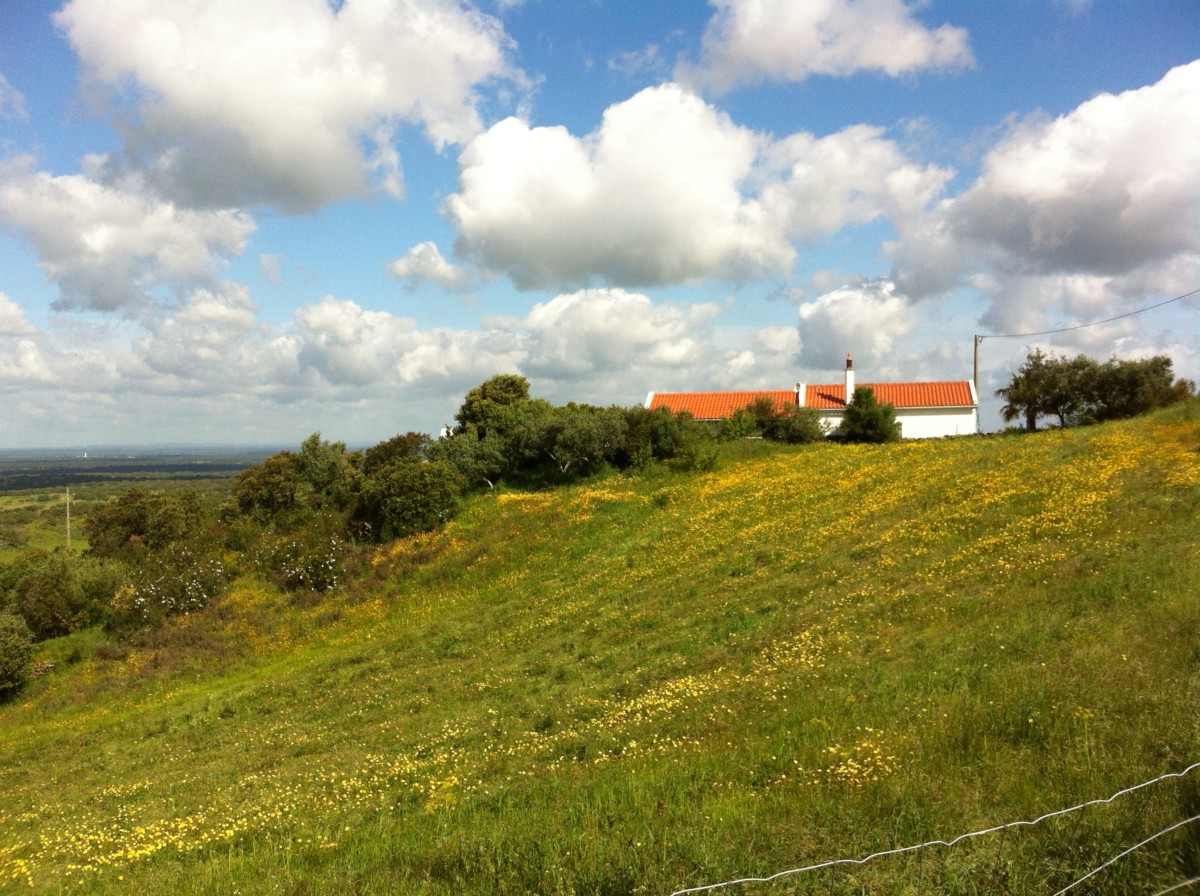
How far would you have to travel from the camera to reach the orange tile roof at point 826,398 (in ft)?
195

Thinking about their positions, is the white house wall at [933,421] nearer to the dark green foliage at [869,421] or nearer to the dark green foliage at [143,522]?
the dark green foliage at [869,421]

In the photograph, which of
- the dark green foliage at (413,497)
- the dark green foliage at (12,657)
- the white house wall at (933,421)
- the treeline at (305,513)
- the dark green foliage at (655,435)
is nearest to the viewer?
the dark green foliage at (12,657)

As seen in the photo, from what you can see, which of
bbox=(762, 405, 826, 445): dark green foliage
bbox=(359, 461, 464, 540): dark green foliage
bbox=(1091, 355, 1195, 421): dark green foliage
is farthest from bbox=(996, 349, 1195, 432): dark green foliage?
bbox=(359, 461, 464, 540): dark green foliage

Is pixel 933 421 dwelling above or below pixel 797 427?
above

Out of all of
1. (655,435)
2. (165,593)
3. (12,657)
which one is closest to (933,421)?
(655,435)

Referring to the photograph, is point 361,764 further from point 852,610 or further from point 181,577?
point 181,577

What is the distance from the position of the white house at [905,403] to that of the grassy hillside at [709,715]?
88.3ft

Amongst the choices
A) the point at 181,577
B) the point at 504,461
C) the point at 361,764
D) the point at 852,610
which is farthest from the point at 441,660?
the point at 504,461

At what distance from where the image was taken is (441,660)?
70.4 ft

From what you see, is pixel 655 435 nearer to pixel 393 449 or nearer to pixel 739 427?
pixel 739 427

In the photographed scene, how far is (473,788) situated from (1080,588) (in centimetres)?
1259

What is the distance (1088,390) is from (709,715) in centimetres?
4670

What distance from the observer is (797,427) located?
4784cm

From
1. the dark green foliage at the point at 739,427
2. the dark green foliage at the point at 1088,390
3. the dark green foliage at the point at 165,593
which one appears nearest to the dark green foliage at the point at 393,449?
the dark green foliage at the point at 165,593
